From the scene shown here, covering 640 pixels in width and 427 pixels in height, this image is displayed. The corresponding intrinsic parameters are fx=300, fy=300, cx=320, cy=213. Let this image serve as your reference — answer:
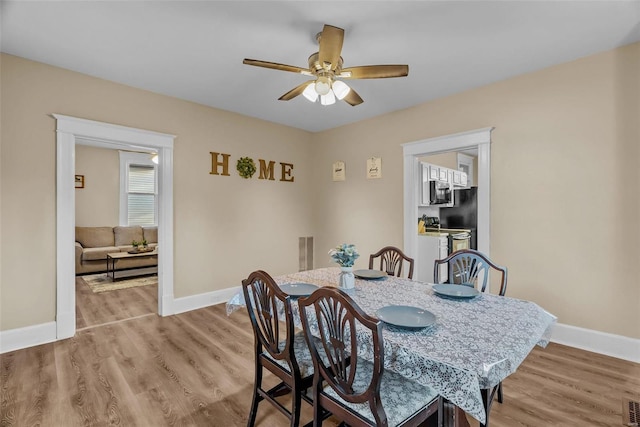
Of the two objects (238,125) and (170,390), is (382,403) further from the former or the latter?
(238,125)

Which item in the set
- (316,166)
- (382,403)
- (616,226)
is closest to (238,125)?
(316,166)

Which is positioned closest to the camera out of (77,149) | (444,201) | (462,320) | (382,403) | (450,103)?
(382,403)

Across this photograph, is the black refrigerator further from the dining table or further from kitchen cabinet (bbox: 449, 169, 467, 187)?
the dining table

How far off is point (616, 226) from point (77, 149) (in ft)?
27.7

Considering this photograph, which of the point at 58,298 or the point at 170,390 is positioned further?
the point at 58,298

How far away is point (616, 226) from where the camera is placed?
2541 mm

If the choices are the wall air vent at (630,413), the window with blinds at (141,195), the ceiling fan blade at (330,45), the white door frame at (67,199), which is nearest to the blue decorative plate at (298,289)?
the ceiling fan blade at (330,45)

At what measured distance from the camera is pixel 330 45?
1.94 meters

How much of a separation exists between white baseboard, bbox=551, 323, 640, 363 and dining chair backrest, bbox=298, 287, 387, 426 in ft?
8.15

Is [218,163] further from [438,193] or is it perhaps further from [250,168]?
[438,193]

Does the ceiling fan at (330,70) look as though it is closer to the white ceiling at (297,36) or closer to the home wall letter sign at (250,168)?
the white ceiling at (297,36)

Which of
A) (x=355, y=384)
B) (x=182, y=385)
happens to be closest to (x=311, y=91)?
(x=355, y=384)

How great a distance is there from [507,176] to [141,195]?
723 cm

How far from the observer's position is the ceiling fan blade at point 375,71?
2.10m
